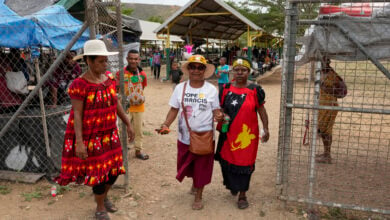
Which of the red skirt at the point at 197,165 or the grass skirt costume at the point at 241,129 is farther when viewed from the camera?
the red skirt at the point at 197,165

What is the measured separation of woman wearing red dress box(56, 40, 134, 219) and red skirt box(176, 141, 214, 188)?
73 cm

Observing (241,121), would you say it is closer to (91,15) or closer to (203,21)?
(91,15)

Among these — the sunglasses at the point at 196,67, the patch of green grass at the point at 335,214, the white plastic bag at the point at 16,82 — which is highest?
the sunglasses at the point at 196,67

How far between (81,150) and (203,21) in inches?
578

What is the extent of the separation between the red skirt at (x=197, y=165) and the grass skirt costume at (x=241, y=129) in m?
0.22

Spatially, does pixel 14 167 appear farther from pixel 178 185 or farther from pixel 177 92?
pixel 177 92

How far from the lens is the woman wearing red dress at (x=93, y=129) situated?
2.72m

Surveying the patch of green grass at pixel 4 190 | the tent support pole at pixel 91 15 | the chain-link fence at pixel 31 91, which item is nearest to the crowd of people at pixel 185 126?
the tent support pole at pixel 91 15

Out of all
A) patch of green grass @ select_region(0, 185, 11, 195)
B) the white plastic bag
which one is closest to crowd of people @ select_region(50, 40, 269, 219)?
patch of green grass @ select_region(0, 185, 11, 195)

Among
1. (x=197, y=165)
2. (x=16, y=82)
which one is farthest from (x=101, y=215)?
(x=16, y=82)

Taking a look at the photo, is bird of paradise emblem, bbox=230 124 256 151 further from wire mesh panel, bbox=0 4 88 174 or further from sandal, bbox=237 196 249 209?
wire mesh panel, bbox=0 4 88 174

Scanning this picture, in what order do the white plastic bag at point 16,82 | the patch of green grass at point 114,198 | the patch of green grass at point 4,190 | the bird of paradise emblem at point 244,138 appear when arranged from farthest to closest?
the white plastic bag at point 16,82 < the patch of green grass at point 4,190 < the patch of green grass at point 114,198 < the bird of paradise emblem at point 244,138

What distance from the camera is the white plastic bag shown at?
456 centimetres

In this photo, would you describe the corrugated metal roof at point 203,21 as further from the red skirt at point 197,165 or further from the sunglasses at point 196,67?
the red skirt at point 197,165
